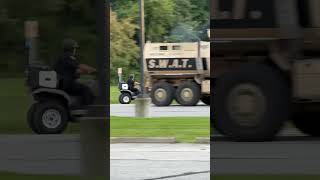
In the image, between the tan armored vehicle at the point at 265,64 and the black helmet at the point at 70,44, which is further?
the black helmet at the point at 70,44

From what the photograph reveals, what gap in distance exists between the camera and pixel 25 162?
3.84 m

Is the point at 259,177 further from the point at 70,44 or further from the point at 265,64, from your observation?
the point at 70,44

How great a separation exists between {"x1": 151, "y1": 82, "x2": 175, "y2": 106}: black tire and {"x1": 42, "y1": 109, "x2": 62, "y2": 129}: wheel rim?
534 inches

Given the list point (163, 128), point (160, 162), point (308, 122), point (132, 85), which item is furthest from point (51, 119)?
point (132, 85)

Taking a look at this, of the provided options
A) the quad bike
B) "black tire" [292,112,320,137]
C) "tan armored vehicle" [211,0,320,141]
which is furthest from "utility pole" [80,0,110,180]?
the quad bike

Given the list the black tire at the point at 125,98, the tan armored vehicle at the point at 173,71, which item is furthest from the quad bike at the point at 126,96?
the tan armored vehicle at the point at 173,71

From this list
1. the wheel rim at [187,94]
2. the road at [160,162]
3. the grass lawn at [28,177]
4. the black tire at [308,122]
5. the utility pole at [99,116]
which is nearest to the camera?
the black tire at [308,122]

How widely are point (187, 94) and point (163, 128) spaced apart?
6.98m

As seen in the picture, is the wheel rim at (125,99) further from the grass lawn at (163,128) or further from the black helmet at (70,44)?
the black helmet at (70,44)

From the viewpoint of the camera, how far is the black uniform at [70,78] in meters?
3.72

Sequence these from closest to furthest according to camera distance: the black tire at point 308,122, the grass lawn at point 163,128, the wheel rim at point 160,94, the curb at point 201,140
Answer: the black tire at point 308,122
the curb at point 201,140
the grass lawn at point 163,128
the wheel rim at point 160,94

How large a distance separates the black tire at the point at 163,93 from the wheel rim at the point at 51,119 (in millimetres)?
13552

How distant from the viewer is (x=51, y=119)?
3705mm

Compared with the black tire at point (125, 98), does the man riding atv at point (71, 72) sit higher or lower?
higher
